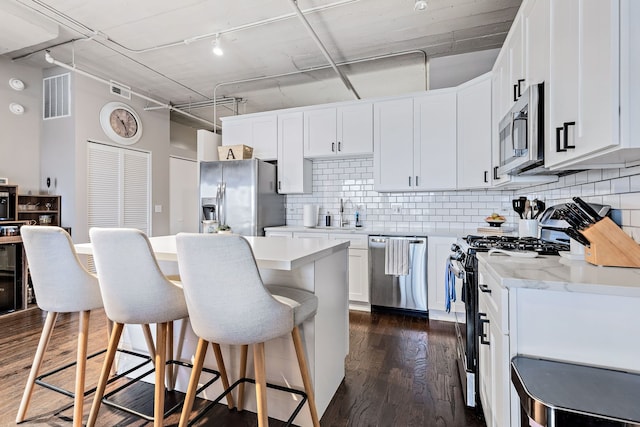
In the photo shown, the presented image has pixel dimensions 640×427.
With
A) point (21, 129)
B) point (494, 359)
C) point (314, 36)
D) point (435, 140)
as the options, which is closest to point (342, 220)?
point (435, 140)

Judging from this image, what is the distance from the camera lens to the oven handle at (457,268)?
200cm

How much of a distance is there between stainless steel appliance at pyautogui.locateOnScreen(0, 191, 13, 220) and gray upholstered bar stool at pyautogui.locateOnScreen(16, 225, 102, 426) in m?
2.63

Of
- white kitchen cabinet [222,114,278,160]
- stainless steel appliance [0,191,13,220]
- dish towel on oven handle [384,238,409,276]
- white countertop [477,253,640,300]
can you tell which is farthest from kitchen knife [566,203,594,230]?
stainless steel appliance [0,191,13,220]

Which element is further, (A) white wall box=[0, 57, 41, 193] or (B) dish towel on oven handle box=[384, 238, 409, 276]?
(A) white wall box=[0, 57, 41, 193]

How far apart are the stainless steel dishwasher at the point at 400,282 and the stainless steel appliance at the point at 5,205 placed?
4009 mm

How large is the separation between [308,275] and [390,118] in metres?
2.67

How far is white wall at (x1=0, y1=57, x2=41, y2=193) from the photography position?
3.90 metres

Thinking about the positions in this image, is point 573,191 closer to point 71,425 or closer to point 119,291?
point 119,291

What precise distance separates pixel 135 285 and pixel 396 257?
257cm

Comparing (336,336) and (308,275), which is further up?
(308,275)

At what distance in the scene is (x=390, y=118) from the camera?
3.79 metres

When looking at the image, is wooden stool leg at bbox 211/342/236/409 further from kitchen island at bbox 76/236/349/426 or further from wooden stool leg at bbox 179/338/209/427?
wooden stool leg at bbox 179/338/209/427

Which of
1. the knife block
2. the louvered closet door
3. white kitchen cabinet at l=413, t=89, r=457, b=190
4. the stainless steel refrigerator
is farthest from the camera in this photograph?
the louvered closet door

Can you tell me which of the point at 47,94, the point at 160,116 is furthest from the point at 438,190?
the point at 47,94
